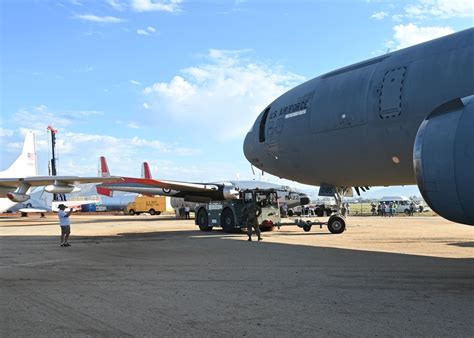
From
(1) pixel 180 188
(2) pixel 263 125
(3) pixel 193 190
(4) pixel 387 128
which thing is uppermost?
(2) pixel 263 125

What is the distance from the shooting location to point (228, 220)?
844 inches

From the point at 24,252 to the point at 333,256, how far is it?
9.73 metres

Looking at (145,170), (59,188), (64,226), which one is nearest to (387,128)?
(64,226)

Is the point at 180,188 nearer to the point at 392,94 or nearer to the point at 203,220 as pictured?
the point at 203,220

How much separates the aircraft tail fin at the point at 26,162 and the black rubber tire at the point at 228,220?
104 feet

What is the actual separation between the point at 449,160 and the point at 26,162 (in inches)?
1867

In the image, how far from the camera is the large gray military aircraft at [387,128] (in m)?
6.75

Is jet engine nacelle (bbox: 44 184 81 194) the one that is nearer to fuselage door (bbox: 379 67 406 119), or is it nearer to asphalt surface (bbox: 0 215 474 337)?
asphalt surface (bbox: 0 215 474 337)

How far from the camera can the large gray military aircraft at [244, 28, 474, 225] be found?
6750 mm

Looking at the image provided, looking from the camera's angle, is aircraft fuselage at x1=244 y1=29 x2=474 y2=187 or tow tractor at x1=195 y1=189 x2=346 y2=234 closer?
aircraft fuselage at x1=244 y1=29 x2=474 y2=187

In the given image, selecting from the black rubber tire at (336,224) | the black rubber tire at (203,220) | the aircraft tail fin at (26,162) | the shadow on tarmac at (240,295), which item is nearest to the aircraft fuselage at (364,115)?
the shadow on tarmac at (240,295)

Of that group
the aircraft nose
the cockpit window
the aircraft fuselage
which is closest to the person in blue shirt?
the aircraft nose

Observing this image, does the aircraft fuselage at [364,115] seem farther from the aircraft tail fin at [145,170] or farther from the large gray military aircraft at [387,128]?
the aircraft tail fin at [145,170]

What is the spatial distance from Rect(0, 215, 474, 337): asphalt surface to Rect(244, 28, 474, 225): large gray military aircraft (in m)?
1.82
